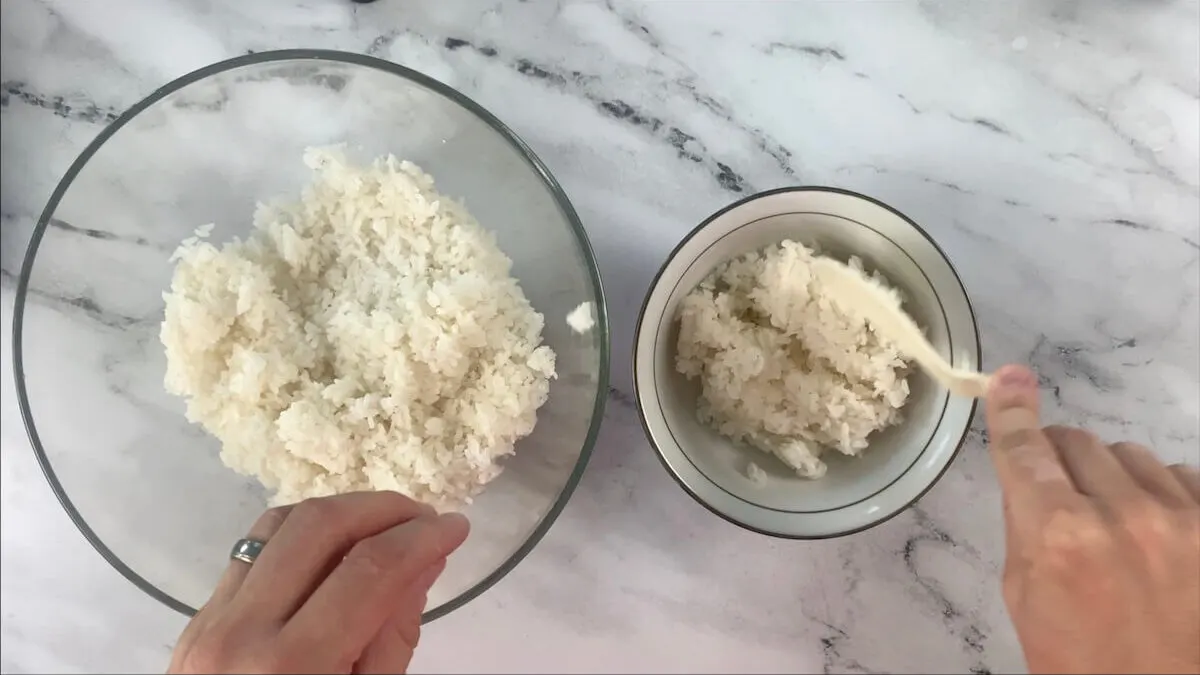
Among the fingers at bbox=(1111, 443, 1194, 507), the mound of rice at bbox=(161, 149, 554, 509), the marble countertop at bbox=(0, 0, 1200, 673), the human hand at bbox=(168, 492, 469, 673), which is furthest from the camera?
the marble countertop at bbox=(0, 0, 1200, 673)

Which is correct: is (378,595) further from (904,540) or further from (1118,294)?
(1118,294)

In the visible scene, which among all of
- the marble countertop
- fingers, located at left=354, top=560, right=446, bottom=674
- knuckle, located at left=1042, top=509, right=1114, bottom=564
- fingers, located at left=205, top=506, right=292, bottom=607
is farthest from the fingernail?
fingers, located at left=205, top=506, right=292, bottom=607

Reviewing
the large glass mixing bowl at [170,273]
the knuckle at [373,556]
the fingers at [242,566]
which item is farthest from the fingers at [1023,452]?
the fingers at [242,566]

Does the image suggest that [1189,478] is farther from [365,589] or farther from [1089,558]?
[365,589]

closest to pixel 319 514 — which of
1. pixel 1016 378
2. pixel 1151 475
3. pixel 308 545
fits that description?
pixel 308 545

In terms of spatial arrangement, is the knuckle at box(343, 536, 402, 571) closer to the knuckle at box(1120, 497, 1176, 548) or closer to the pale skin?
Answer: the pale skin

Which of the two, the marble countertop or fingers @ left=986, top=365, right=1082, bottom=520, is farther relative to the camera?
the marble countertop

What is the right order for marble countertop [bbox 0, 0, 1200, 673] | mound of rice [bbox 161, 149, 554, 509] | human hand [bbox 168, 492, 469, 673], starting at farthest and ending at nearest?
1. marble countertop [bbox 0, 0, 1200, 673]
2. mound of rice [bbox 161, 149, 554, 509]
3. human hand [bbox 168, 492, 469, 673]

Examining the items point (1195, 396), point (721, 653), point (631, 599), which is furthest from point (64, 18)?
point (1195, 396)
